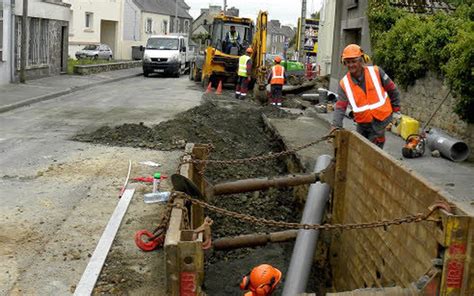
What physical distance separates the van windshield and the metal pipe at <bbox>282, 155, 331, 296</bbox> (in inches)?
1148

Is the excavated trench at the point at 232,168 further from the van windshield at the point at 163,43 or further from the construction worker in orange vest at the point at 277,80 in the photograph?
the van windshield at the point at 163,43

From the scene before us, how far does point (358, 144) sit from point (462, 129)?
6.45 m

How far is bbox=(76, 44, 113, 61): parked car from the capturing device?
46125 millimetres

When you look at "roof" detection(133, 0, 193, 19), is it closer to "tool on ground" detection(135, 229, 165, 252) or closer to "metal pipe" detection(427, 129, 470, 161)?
"metal pipe" detection(427, 129, 470, 161)

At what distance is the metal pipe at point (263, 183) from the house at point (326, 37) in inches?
1063

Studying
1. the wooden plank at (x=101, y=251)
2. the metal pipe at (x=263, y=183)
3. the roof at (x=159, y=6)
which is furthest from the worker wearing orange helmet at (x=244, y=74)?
the roof at (x=159, y=6)

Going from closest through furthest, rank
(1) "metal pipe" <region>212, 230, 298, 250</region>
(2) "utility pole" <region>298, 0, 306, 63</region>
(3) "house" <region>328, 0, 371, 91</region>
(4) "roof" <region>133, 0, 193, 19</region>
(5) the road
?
(5) the road < (1) "metal pipe" <region>212, 230, 298, 250</region> < (3) "house" <region>328, 0, 371, 91</region> < (2) "utility pole" <region>298, 0, 306, 63</region> < (4) "roof" <region>133, 0, 193, 19</region>

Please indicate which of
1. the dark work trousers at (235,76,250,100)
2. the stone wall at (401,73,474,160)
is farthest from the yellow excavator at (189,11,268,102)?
the stone wall at (401,73,474,160)

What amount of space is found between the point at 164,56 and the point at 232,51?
938 cm

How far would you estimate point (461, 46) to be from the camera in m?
11.8

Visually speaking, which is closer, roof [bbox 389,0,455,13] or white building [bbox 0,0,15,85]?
roof [bbox 389,0,455,13]

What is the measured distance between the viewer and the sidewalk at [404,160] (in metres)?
9.52

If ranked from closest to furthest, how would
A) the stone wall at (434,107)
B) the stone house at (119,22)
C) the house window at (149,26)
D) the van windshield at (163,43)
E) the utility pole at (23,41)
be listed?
the stone wall at (434,107), the utility pole at (23,41), the van windshield at (163,43), the stone house at (119,22), the house window at (149,26)

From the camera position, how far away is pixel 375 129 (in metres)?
7.81
